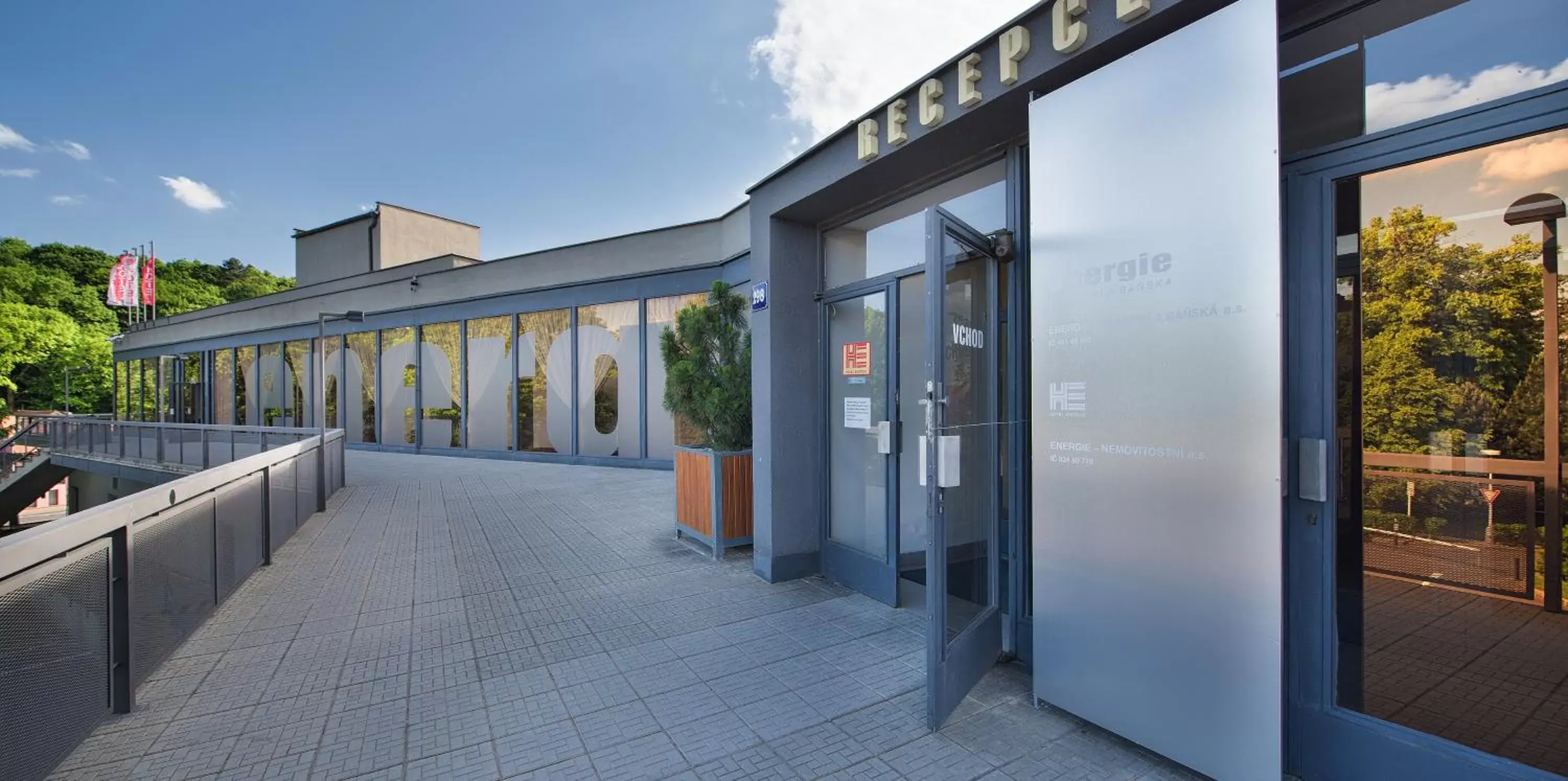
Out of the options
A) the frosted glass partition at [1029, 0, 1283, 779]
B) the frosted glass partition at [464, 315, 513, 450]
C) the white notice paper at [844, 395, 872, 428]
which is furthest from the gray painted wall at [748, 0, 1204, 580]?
the frosted glass partition at [464, 315, 513, 450]

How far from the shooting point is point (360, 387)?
17.9 m

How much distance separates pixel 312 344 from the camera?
757 inches

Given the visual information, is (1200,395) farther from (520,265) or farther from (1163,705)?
(520,265)

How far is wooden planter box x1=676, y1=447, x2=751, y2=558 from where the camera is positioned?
582 centimetres

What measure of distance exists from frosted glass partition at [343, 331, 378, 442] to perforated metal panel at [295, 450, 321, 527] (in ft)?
35.3

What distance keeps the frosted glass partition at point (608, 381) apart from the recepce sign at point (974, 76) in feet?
32.2

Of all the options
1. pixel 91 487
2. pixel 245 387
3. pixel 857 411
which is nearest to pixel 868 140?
pixel 857 411

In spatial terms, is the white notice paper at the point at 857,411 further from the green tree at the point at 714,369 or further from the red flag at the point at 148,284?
the red flag at the point at 148,284

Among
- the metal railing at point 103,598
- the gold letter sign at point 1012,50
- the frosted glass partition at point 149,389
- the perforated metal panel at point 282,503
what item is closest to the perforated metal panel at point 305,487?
the perforated metal panel at point 282,503

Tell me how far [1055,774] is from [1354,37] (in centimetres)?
334

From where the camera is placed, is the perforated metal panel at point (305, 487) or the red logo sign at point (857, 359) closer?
the red logo sign at point (857, 359)

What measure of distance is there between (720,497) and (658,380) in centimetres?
729

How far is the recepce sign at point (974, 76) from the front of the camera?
275 centimetres

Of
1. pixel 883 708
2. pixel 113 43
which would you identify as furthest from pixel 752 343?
pixel 113 43
